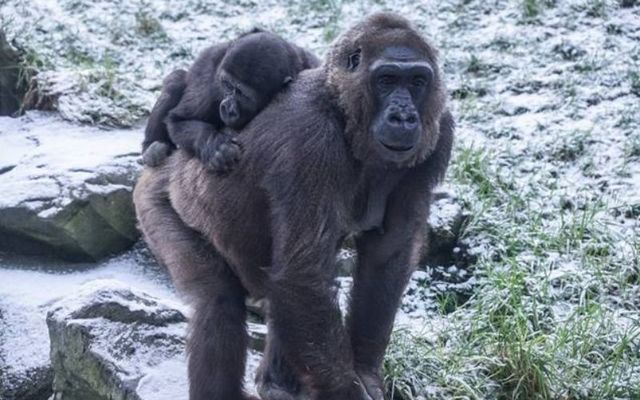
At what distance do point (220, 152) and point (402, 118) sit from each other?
907mm

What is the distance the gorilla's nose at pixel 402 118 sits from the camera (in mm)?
4418

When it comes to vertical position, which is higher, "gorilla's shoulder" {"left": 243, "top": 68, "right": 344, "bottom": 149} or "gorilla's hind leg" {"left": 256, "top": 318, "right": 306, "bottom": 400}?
"gorilla's shoulder" {"left": 243, "top": 68, "right": 344, "bottom": 149}

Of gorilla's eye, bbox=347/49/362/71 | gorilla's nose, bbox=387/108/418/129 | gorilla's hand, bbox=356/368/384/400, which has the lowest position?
gorilla's hand, bbox=356/368/384/400

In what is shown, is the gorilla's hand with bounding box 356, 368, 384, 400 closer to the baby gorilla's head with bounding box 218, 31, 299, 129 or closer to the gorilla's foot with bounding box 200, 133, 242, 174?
the gorilla's foot with bounding box 200, 133, 242, 174

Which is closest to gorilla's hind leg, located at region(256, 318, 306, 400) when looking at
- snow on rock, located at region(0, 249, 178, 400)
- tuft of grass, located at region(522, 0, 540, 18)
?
snow on rock, located at region(0, 249, 178, 400)

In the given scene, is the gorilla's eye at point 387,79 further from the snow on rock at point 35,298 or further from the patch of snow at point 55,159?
the patch of snow at point 55,159

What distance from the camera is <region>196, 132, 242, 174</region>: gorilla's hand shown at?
482 cm

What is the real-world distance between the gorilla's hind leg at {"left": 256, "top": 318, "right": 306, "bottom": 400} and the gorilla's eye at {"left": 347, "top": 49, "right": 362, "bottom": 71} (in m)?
1.31

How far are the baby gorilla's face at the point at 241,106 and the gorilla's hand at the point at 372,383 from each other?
131 cm

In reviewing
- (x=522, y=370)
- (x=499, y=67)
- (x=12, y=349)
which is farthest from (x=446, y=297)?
(x=499, y=67)

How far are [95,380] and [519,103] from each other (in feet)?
17.2

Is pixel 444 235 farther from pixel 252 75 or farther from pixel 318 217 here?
pixel 318 217

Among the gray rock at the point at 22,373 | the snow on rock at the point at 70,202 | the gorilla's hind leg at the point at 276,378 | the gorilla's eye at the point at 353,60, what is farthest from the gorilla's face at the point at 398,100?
the snow on rock at the point at 70,202

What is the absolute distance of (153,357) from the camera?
17.5ft
